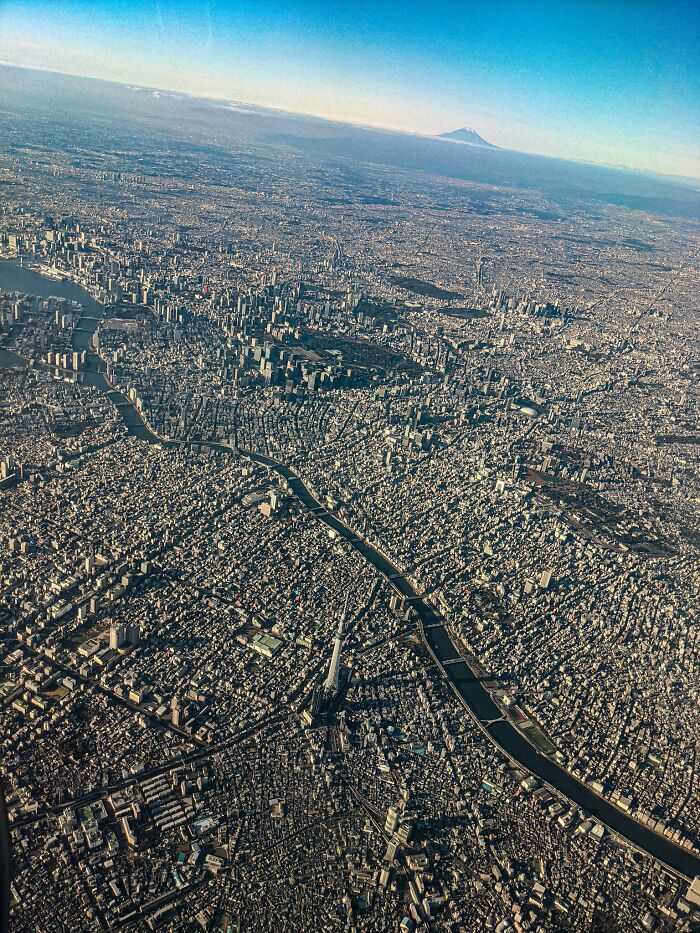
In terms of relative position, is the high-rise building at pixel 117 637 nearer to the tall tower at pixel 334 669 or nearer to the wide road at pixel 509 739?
the tall tower at pixel 334 669

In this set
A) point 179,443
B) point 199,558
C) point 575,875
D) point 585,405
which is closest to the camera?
point 575,875

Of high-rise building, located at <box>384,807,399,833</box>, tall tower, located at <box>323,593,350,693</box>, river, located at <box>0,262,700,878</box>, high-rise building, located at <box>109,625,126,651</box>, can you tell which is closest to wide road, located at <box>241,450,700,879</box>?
river, located at <box>0,262,700,878</box>

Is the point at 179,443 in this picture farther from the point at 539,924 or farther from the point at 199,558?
the point at 539,924

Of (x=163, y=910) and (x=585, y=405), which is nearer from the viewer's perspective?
(x=163, y=910)

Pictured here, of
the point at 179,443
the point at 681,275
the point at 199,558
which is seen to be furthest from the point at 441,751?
the point at 681,275

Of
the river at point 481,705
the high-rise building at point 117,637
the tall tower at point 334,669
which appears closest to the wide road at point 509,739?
the river at point 481,705

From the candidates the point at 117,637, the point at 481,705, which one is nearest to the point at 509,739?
the point at 481,705
